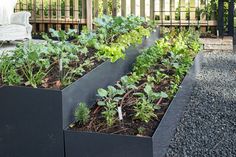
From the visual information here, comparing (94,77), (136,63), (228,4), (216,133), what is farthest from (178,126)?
(228,4)

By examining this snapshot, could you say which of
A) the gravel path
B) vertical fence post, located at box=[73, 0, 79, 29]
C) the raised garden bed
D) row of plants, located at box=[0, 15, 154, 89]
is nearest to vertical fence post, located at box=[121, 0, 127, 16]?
vertical fence post, located at box=[73, 0, 79, 29]

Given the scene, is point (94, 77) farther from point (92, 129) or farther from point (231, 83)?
point (231, 83)

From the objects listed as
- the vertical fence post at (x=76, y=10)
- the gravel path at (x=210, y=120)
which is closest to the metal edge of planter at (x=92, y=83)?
the gravel path at (x=210, y=120)

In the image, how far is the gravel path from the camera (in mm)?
3297

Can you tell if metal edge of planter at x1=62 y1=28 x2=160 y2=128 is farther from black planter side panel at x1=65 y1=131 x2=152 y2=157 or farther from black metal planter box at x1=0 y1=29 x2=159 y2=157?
black planter side panel at x1=65 y1=131 x2=152 y2=157

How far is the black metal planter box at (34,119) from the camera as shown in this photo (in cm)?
289

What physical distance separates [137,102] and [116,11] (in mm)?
5321

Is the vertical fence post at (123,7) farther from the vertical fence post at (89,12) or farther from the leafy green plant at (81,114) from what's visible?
the leafy green plant at (81,114)

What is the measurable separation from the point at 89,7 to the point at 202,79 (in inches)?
129

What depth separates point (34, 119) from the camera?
293 cm

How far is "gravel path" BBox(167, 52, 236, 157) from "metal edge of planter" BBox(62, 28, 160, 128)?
69 centimetres

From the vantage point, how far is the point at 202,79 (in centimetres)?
556

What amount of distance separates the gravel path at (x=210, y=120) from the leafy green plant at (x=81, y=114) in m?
0.63

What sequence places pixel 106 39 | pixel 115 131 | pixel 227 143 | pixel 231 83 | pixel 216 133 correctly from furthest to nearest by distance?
pixel 231 83
pixel 106 39
pixel 216 133
pixel 227 143
pixel 115 131
